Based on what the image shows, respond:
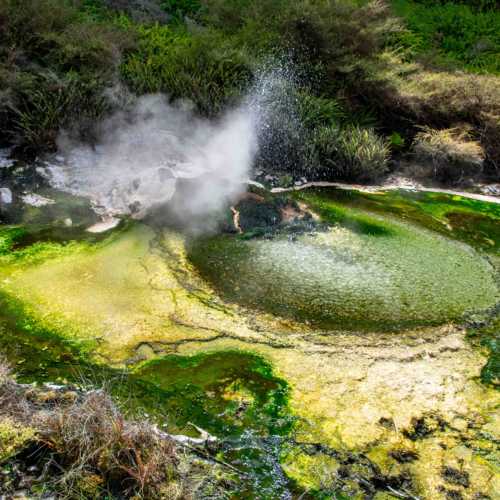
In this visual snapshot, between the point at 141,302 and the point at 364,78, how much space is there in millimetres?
6234

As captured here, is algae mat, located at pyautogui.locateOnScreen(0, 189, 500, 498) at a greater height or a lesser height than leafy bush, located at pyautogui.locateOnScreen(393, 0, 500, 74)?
lesser

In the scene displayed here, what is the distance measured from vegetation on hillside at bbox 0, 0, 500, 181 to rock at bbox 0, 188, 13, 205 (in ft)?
2.72

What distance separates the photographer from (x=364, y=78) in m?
8.95

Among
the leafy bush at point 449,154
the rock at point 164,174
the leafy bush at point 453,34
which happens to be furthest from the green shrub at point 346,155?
the leafy bush at point 453,34

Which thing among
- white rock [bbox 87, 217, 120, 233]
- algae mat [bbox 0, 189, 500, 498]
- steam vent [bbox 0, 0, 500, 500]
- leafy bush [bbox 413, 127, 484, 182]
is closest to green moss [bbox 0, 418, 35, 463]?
steam vent [bbox 0, 0, 500, 500]

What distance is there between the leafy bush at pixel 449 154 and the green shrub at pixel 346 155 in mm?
776

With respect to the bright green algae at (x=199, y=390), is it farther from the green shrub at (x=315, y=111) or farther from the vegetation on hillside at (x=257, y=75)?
the green shrub at (x=315, y=111)

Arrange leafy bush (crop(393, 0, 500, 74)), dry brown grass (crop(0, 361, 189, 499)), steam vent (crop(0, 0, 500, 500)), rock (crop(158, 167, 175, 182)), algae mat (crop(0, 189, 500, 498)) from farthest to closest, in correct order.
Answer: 1. leafy bush (crop(393, 0, 500, 74))
2. rock (crop(158, 167, 175, 182))
3. algae mat (crop(0, 189, 500, 498))
4. steam vent (crop(0, 0, 500, 500))
5. dry brown grass (crop(0, 361, 189, 499))

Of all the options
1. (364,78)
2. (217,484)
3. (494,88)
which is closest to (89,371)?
(217,484)

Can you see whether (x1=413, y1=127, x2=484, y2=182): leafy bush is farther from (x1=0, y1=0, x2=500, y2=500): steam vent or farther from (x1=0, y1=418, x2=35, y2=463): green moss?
(x1=0, y1=418, x2=35, y2=463): green moss

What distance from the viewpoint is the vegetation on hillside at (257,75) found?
7164 millimetres

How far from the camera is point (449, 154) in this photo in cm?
818

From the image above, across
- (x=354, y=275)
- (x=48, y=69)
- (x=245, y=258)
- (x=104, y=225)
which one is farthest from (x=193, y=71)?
(x=354, y=275)

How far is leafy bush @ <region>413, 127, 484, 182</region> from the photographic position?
8109 millimetres
